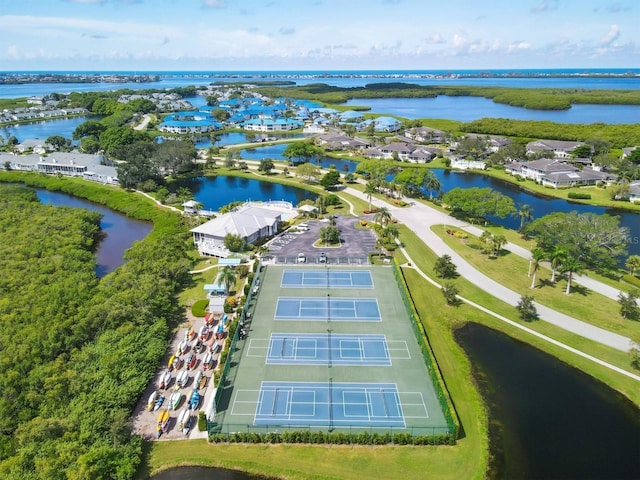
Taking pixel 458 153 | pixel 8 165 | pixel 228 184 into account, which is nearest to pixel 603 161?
pixel 458 153

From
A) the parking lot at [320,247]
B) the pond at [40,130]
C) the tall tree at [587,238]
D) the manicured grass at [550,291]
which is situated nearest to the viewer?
the manicured grass at [550,291]

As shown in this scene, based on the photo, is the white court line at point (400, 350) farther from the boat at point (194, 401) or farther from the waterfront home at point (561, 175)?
the waterfront home at point (561, 175)

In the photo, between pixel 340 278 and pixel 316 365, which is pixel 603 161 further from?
pixel 316 365

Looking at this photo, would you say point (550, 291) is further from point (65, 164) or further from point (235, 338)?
point (65, 164)

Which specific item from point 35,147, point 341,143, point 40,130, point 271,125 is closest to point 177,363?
point 341,143

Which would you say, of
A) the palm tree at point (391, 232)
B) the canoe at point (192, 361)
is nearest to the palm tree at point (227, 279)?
the canoe at point (192, 361)
